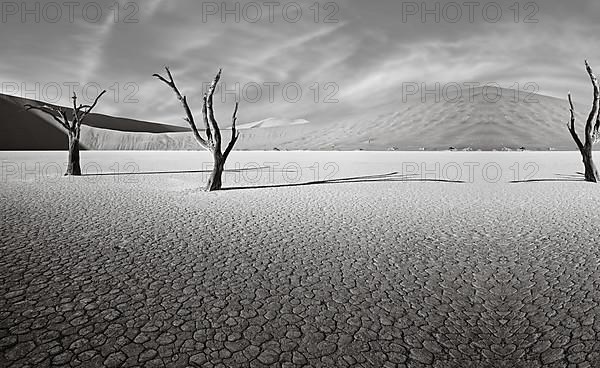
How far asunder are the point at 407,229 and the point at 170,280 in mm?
4447

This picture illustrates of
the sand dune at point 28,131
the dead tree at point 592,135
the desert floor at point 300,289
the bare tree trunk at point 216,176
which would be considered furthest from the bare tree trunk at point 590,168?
the sand dune at point 28,131

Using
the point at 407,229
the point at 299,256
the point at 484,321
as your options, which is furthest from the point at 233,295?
the point at 407,229

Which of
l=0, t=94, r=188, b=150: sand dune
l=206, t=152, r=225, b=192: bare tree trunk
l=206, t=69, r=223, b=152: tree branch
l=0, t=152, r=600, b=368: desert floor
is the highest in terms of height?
l=0, t=94, r=188, b=150: sand dune

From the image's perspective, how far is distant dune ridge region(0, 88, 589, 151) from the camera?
75.2m

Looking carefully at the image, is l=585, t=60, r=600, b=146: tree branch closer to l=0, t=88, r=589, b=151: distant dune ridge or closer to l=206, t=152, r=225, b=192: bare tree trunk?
l=206, t=152, r=225, b=192: bare tree trunk

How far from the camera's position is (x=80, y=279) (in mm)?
4699

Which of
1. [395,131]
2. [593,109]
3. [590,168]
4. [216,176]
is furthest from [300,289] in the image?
[395,131]

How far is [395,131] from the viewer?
285ft

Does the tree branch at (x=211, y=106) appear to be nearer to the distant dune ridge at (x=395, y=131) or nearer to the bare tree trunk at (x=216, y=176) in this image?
the bare tree trunk at (x=216, y=176)

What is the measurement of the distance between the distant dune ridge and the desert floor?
2497 inches

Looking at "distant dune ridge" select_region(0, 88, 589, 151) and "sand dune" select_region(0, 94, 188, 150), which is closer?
"distant dune ridge" select_region(0, 88, 589, 151)

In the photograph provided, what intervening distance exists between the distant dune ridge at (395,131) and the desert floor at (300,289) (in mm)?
63431

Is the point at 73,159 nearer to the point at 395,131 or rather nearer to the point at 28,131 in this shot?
the point at 395,131

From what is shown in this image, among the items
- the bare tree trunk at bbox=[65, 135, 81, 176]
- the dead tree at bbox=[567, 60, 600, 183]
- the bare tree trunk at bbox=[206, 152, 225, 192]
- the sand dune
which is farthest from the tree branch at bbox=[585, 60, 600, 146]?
the sand dune
